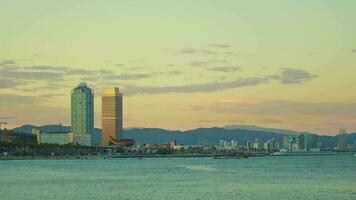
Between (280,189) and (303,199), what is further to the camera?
(280,189)

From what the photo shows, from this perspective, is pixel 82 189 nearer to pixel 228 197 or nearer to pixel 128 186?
pixel 128 186

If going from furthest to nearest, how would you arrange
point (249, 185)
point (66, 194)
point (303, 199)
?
1. point (249, 185)
2. point (66, 194)
3. point (303, 199)

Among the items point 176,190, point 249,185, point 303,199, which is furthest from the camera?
point 249,185

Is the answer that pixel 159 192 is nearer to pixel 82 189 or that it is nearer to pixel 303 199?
pixel 82 189

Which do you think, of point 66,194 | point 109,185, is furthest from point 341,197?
point 109,185

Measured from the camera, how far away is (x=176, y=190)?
83.2 m

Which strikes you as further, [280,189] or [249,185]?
[249,185]

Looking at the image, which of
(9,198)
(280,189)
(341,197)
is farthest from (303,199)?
(9,198)

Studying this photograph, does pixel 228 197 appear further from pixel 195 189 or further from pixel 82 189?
pixel 82 189

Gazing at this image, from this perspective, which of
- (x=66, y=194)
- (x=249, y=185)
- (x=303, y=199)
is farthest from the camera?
(x=249, y=185)

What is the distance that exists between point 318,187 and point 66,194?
26623 mm

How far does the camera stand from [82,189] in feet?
282

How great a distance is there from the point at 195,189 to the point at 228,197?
37.2 ft

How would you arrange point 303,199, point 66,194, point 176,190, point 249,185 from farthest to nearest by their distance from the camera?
point 249,185 < point 176,190 < point 66,194 < point 303,199
